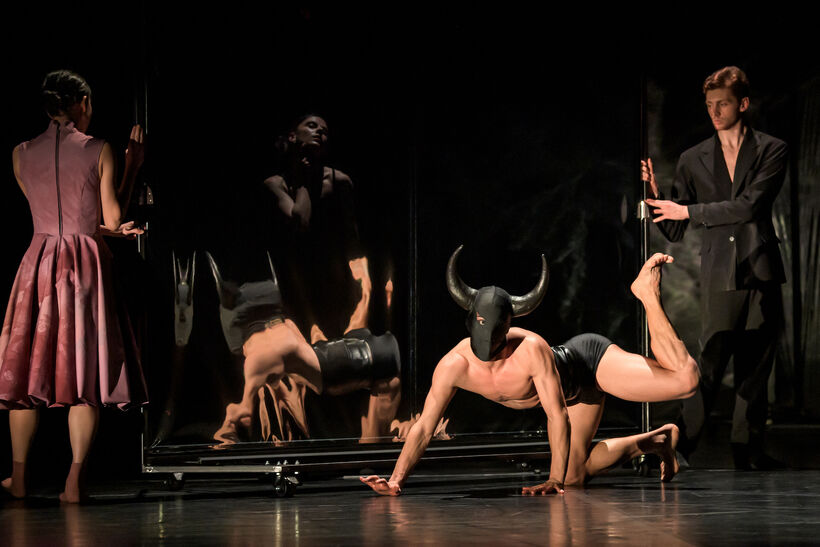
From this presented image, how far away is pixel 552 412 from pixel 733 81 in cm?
207

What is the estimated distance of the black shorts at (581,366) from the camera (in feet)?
16.1

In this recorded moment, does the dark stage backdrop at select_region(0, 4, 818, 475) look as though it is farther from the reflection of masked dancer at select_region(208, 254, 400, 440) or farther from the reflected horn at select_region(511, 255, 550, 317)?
the reflected horn at select_region(511, 255, 550, 317)

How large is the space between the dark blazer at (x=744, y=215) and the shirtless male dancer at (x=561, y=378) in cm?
93

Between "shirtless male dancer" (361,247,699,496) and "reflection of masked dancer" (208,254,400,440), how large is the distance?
1.48ft

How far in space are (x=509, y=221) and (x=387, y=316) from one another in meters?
0.81

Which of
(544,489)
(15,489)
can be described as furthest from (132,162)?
(544,489)

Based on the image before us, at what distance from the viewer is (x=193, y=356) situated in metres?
4.81

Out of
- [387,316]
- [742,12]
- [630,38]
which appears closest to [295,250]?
[387,316]

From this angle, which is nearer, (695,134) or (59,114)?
(59,114)

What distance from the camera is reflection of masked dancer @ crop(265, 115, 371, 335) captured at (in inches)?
197

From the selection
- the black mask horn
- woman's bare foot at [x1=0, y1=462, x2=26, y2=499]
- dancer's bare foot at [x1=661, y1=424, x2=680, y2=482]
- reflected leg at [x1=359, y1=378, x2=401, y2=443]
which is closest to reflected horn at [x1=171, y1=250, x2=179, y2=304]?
woman's bare foot at [x1=0, y1=462, x2=26, y2=499]

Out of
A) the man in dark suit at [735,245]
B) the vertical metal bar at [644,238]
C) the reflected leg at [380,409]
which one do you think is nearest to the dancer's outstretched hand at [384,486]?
the reflected leg at [380,409]

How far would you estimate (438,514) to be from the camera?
13.1 ft

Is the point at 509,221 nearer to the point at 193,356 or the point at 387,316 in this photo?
the point at 387,316
